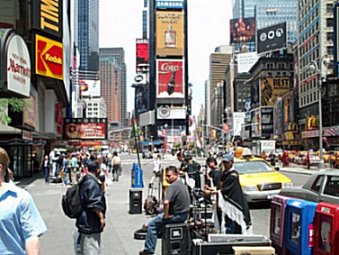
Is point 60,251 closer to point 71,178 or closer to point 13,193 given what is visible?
point 13,193

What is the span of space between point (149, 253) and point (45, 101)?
3784 cm

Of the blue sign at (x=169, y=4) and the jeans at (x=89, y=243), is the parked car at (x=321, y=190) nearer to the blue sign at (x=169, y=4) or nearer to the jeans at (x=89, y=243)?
the jeans at (x=89, y=243)

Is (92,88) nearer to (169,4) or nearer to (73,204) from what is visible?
(169,4)

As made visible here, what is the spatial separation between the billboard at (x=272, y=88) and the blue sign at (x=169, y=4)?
44621mm

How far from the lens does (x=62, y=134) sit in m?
60.0

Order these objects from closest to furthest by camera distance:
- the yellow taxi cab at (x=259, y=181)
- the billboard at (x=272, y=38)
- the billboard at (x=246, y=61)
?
1. the yellow taxi cab at (x=259, y=181)
2. the billboard at (x=272, y=38)
3. the billboard at (x=246, y=61)

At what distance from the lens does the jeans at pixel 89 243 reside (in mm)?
7219

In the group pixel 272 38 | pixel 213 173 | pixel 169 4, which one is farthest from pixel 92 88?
pixel 213 173

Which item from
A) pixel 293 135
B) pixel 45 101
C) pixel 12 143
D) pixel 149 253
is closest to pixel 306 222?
pixel 149 253

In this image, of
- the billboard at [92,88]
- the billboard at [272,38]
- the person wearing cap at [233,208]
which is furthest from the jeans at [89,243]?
the billboard at [92,88]

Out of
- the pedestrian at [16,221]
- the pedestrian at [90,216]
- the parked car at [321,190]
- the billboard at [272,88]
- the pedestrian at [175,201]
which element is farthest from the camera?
the billboard at [272,88]

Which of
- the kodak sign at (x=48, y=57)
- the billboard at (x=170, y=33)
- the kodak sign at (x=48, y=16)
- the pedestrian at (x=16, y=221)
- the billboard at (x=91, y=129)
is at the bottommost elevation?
the pedestrian at (x=16, y=221)

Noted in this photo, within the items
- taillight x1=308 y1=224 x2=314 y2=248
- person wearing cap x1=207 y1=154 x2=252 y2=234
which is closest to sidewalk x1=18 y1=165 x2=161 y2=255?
person wearing cap x1=207 y1=154 x2=252 y2=234

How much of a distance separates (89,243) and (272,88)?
131m
